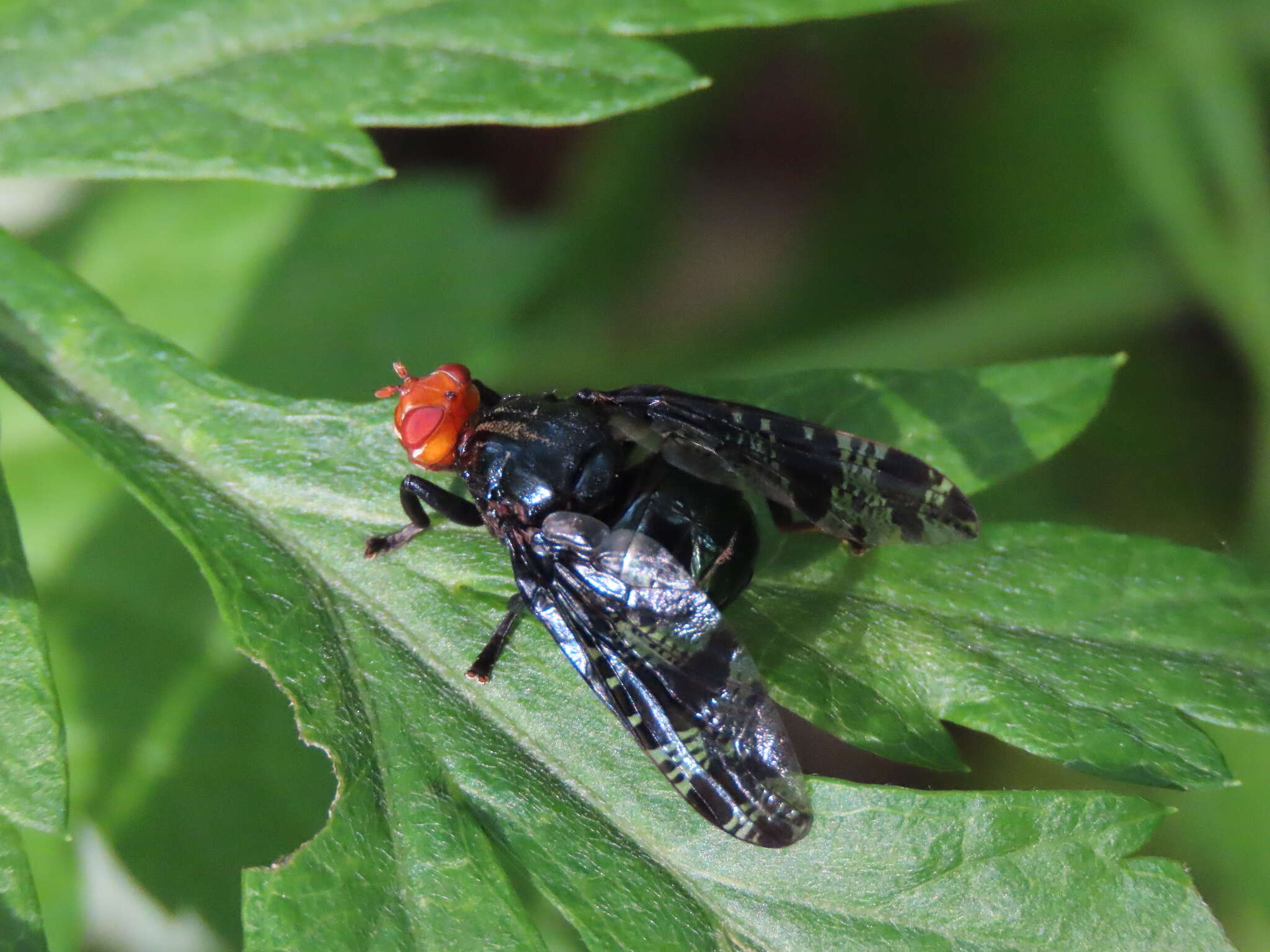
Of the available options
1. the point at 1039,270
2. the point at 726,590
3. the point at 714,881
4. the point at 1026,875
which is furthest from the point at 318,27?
the point at 1039,270

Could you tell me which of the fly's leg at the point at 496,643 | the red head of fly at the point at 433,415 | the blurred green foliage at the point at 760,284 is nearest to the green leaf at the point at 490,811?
the fly's leg at the point at 496,643

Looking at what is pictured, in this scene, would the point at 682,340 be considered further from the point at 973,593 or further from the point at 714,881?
the point at 714,881

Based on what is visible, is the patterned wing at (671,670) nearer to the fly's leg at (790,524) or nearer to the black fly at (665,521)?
the black fly at (665,521)

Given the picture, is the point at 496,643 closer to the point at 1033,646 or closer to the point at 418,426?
the point at 418,426

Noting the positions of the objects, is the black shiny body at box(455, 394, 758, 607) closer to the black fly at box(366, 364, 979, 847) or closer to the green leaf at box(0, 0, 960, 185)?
the black fly at box(366, 364, 979, 847)

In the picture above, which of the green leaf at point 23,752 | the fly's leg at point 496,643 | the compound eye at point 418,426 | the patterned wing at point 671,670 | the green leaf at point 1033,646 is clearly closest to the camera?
the green leaf at point 23,752

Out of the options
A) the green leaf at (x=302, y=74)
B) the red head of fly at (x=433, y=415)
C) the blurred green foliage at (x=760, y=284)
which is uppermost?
the green leaf at (x=302, y=74)

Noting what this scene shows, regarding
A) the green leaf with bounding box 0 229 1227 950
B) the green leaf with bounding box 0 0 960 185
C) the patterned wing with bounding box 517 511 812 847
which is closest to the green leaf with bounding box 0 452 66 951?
the green leaf with bounding box 0 229 1227 950
